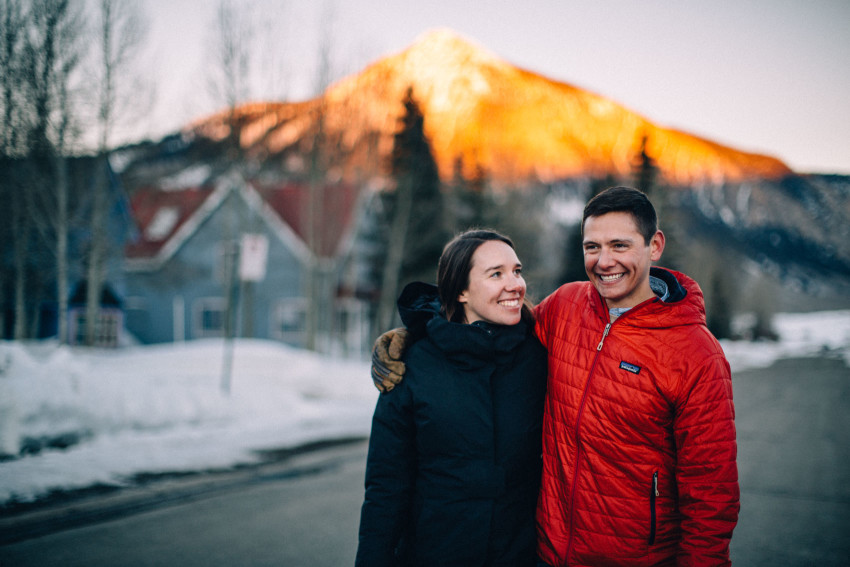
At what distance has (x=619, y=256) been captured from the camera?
214 centimetres

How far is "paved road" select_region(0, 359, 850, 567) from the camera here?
4.54 m

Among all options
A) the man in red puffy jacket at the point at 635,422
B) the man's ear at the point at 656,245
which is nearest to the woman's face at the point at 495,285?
the man in red puffy jacket at the point at 635,422

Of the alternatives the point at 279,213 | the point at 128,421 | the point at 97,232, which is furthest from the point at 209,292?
the point at 128,421

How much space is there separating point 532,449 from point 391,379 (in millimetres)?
638

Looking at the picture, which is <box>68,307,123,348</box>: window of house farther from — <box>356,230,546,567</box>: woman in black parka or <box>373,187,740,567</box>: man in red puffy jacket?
<box>373,187,740,567</box>: man in red puffy jacket

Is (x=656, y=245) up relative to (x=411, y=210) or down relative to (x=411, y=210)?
down

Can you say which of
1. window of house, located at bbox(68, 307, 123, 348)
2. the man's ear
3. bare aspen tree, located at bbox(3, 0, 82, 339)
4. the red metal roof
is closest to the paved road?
the man's ear

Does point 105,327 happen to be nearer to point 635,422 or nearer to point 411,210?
point 411,210

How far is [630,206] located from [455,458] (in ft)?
3.82

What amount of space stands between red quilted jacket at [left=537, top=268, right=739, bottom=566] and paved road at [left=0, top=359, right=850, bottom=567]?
9.71 ft

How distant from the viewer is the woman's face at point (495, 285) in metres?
2.29

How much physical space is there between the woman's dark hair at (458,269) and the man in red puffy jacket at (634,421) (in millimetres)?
385

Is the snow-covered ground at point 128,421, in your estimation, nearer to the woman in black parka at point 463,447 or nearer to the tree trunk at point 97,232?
the tree trunk at point 97,232

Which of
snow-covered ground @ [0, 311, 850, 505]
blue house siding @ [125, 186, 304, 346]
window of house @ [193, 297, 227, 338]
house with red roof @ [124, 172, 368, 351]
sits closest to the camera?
snow-covered ground @ [0, 311, 850, 505]
